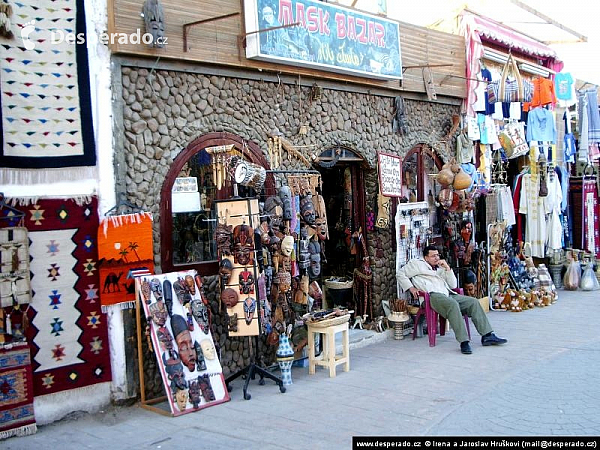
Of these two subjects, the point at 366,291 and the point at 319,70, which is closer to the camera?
the point at 319,70

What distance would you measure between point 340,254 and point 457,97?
137 inches

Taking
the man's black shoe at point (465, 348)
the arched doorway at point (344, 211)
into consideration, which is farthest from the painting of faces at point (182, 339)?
the arched doorway at point (344, 211)

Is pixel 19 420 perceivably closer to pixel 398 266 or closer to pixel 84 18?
pixel 84 18

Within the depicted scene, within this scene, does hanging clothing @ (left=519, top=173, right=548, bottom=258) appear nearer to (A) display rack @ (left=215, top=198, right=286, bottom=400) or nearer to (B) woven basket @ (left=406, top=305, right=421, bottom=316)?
(B) woven basket @ (left=406, top=305, right=421, bottom=316)

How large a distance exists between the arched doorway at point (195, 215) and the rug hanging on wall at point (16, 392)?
64.9 inches

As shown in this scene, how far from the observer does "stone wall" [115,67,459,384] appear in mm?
6457

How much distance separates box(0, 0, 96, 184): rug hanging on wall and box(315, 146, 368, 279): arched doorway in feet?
13.0

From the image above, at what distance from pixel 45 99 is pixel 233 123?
2150mm

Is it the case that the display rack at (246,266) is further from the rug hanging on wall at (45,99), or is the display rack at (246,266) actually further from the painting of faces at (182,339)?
the rug hanging on wall at (45,99)

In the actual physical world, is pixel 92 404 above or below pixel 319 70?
below

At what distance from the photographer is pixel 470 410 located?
5.77m

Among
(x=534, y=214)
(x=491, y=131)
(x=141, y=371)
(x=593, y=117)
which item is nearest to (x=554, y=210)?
(x=534, y=214)

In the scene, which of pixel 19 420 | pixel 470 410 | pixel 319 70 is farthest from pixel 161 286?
pixel 319 70

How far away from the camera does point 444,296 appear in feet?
27.6
